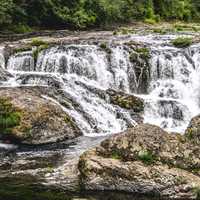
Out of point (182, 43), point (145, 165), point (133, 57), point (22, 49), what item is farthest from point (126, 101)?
point (145, 165)

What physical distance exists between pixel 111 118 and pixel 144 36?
46.7 feet

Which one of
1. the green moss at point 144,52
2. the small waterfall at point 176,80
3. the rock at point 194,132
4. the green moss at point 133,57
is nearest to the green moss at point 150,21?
the small waterfall at point 176,80

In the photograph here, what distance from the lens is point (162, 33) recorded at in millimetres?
39500

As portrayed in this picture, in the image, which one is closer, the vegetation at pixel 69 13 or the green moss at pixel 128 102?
the green moss at pixel 128 102

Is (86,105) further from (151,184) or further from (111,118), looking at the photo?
(151,184)

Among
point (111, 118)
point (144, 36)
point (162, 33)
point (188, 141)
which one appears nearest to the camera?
point (188, 141)

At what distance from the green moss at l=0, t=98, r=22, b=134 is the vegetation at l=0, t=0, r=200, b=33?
18162 mm

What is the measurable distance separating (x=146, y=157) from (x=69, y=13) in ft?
103

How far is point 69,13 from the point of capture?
44.6 meters

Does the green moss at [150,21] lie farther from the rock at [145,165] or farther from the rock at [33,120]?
the rock at [145,165]

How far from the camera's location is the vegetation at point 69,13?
1597 inches

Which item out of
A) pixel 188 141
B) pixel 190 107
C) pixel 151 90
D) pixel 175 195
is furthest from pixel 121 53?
pixel 175 195

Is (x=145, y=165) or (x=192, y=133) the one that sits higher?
(x=192, y=133)

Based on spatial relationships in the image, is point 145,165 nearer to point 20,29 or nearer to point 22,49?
point 22,49
